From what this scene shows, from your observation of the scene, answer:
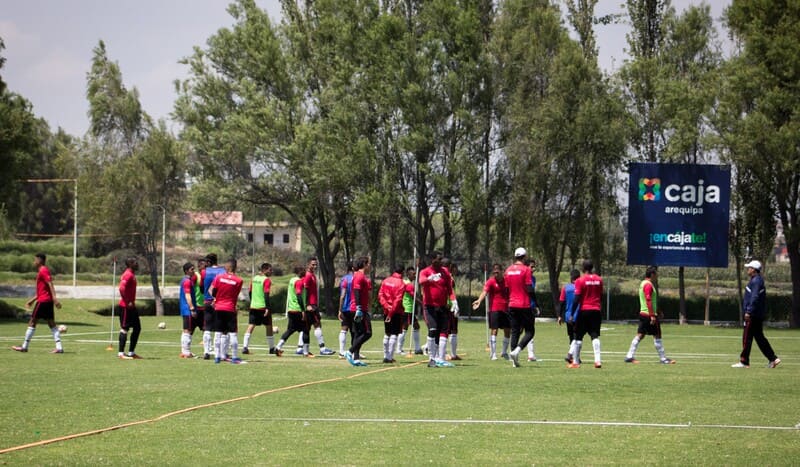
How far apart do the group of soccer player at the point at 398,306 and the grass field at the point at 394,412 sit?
0.65 m

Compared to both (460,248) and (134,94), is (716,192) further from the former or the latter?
(134,94)

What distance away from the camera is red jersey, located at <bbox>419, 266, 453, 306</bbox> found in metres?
20.3

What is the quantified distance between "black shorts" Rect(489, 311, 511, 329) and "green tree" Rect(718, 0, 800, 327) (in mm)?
26688

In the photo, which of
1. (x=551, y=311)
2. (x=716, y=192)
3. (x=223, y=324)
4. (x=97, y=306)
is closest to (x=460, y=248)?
(x=551, y=311)

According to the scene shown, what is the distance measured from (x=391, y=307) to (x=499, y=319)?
2.50m

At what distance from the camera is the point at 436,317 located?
20469 mm

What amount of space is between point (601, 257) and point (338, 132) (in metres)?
15.4

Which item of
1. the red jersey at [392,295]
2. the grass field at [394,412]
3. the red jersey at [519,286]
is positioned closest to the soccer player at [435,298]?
the grass field at [394,412]

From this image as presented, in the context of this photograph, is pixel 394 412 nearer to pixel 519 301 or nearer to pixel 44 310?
pixel 519 301

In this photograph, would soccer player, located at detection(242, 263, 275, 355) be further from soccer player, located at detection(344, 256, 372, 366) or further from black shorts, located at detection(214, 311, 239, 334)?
soccer player, located at detection(344, 256, 372, 366)

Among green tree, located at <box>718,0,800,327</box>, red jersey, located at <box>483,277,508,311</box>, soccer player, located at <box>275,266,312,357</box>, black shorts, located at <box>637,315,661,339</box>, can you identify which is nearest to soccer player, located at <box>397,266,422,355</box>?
soccer player, located at <box>275,266,312,357</box>

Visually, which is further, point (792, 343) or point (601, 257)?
point (601, 257)

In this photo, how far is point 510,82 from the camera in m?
54.9

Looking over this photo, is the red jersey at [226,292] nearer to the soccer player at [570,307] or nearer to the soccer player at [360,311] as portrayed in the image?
the soccer player at [360,311]
